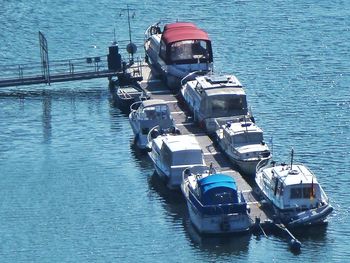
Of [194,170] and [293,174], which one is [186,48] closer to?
[194,170]

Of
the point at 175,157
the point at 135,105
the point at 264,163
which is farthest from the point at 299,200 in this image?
the point at 135,105

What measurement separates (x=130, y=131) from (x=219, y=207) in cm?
2227

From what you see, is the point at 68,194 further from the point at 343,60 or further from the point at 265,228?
the point at 343,60

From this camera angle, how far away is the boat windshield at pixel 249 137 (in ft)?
295

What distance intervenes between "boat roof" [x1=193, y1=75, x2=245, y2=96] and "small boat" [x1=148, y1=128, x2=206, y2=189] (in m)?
7.58

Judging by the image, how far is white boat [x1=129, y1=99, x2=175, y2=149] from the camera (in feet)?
314

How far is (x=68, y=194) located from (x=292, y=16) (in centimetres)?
4921

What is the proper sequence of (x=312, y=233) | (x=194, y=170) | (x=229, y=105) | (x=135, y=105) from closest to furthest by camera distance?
(x=312, y=233) < (x=194, y=170) < (x=229, y=105) < (x=135, y=105)

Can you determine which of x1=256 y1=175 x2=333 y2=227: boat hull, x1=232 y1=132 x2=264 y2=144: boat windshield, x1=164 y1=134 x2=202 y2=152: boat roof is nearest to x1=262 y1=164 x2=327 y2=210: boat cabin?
x1=256 y1=175 x2=333 y2=227: boat hull

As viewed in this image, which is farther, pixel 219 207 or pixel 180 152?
pixel 180 152

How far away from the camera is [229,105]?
9675 cm

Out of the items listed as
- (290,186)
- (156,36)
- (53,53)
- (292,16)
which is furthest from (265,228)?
(292,16)

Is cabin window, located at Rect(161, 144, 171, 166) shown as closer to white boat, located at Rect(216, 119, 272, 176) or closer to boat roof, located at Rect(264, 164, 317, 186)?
white boat, located at Rect(216, 119, 272, 176)

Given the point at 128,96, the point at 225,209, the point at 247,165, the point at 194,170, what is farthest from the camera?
the point at 128,96
